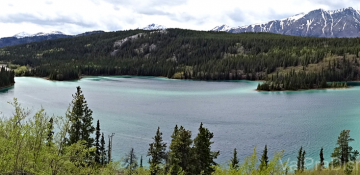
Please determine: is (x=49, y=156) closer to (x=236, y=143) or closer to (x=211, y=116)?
(x=236, y=143)

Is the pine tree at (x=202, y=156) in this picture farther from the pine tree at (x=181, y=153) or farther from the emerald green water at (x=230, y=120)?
the emerald green water at (x=230, y=120)

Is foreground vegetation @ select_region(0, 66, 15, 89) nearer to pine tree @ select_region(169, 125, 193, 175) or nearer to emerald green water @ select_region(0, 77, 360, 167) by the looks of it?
emerald green water @ select_region(0, 77, 360, 167)

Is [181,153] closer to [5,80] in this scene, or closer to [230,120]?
[230,120]

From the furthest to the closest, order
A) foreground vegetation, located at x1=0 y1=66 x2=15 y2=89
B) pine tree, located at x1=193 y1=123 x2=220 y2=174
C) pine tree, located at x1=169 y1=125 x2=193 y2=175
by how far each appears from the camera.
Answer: foreground vegetation, located at x1=0 y1=66 x2=15 y2=89 → pine tree, located at x1=169 y1=125 x2=193 y2=175 → pine tree, located at x1=193 y1=123 x2=220 y2=174

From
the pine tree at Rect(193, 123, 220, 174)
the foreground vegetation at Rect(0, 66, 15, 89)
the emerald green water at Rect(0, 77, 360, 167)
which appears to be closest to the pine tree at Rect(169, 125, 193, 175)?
the pine tree at Rect(193, 123, 220, 174)

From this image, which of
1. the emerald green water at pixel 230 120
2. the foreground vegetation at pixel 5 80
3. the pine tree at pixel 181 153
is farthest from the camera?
the foreground vegetation at pixel 5 80

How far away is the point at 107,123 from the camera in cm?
6856

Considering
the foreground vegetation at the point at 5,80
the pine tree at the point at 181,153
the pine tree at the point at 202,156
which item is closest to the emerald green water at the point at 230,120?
the pine tree at the point at 202,156

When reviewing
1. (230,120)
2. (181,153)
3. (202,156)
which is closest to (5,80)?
(230,120)

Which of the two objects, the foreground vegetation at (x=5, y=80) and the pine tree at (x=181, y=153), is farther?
the foreground vegetation at (x=5, y=80)

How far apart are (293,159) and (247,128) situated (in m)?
19.1

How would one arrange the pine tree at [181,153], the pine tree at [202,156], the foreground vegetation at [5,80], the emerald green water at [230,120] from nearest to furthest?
1. the pine tree at [202,156]
2. the pine tree at [181,153]
3. the emerald green water at [230,120]
4. the foreground vegetation at [5,80]

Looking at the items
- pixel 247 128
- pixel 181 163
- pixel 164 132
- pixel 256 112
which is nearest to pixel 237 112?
pixel 256 112

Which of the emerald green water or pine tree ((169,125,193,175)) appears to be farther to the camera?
the emerald green water
